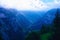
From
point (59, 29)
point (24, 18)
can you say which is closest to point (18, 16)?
point (24, 18)

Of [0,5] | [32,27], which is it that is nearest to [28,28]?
[32,27]

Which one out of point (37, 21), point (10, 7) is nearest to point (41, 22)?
point (37, 21)

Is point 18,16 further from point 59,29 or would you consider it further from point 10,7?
point 59,29

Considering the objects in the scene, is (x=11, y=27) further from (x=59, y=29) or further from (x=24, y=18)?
(x=59, y=29)

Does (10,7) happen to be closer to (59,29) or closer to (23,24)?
(23,24)

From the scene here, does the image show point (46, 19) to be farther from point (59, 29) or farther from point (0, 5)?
point (0, 5)
